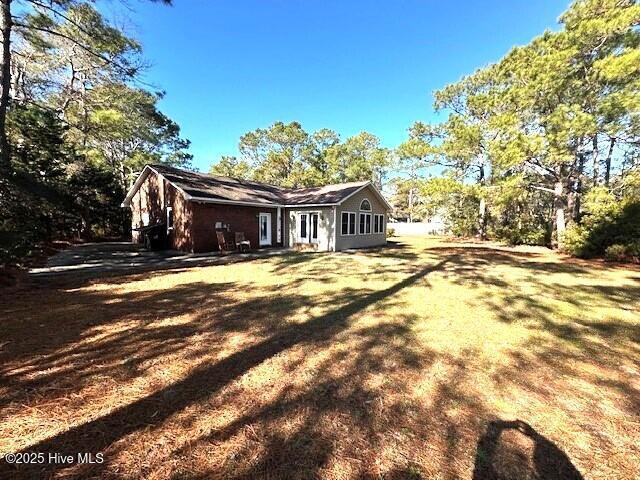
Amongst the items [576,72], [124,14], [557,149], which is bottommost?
[557,149]

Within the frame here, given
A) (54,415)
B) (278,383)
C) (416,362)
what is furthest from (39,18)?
(416,362)

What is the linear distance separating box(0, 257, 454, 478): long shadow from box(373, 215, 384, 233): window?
1605 centimetres

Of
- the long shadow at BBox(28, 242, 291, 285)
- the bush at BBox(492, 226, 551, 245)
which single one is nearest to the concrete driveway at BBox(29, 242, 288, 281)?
the long shadow at BBox(28, 242, 291, 285)

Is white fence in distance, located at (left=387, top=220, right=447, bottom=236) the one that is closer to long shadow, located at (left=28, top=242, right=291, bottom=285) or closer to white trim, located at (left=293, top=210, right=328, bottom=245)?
white trim, located at (left=293, top=210, right=328, bottom=245)

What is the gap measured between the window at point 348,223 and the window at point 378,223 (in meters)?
2.80

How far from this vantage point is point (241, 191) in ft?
56.5

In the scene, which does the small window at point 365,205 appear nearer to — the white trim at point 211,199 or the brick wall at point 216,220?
the white trim at point 211,199

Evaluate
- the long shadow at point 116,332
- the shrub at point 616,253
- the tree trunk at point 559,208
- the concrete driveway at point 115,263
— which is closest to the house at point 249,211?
the concrete driveway at point 115,263

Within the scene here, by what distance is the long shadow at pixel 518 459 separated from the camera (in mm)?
2061

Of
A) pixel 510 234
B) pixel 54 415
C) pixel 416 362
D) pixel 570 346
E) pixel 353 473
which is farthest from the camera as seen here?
pixel 510 234

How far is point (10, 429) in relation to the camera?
7.59ft

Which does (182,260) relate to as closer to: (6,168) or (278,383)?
(6,168)

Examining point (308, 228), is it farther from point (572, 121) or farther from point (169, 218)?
point (572, 121)

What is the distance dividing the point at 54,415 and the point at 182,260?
987 cm
